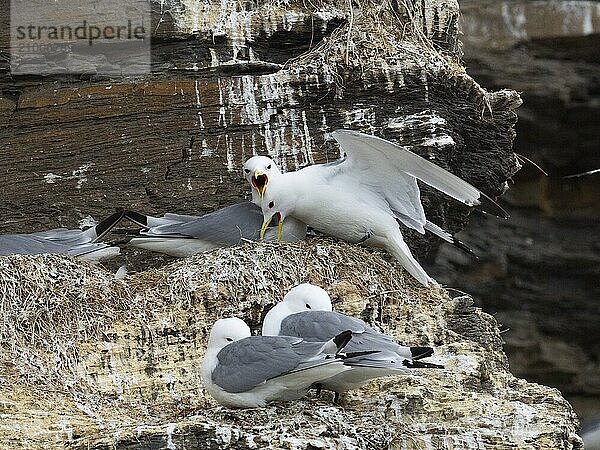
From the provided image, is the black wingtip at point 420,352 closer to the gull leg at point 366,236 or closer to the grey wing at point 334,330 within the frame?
the grey wing at point 334,330

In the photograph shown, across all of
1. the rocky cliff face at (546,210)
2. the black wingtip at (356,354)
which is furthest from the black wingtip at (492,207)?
the rocky cliff face at (546,210)

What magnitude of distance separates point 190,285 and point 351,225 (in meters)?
0.87

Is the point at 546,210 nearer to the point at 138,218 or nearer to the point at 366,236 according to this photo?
the point at 366,236

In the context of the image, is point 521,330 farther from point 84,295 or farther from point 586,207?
point 84,295

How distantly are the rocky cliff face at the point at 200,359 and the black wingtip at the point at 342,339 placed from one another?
0.27 meters

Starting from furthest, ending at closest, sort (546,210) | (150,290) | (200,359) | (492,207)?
1. (546,210)
2. (492,207)
3. (150,290)
4. (200,359)

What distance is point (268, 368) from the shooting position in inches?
139

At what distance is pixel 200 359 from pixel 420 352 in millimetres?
1198

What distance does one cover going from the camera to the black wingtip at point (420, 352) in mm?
3615

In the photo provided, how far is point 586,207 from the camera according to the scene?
1074cm

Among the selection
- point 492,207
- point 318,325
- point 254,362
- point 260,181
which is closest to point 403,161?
point 492,207

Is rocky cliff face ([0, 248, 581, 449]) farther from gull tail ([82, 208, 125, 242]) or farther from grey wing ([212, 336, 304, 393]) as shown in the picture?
gull tail ([82, 208, 125, 242])

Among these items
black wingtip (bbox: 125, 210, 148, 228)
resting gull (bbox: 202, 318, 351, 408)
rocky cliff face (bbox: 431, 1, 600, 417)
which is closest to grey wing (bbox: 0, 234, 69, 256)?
black wingtip (bbox: 125, 210, 148, 228)

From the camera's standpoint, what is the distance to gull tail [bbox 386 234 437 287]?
500cm
